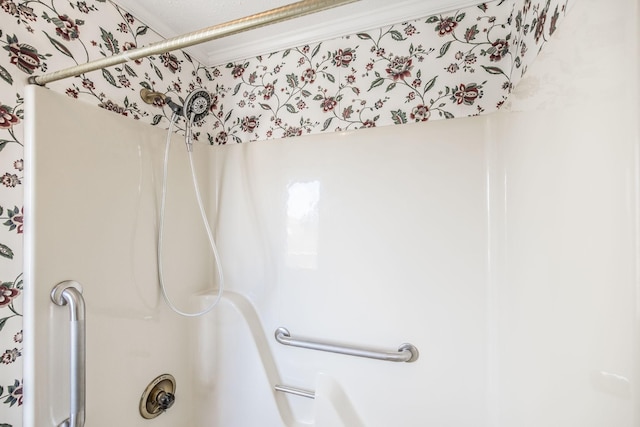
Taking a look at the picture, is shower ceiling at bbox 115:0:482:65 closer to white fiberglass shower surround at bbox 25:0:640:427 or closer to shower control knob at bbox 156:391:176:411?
white fiberglass shower surround at bbox 25:0:640:427

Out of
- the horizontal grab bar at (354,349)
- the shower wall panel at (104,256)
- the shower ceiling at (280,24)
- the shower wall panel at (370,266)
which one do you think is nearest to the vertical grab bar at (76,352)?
the shower wall panel at (104,256)

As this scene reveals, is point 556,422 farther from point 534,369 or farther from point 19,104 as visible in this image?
point 19,104

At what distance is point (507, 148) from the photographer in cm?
93

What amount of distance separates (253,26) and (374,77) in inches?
28.5

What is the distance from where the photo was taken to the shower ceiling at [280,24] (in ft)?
3.62

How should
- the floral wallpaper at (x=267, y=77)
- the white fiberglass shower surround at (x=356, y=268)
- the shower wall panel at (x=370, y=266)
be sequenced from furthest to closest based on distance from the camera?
the shower wall panel at (x=370, y=266) < the floral wallpaper at (x=267, y=77) < the white fiberglass shower surround at (x=356, y=268)

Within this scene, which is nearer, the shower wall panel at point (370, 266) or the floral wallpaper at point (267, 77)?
the floral wallpaper at point (267, 77)

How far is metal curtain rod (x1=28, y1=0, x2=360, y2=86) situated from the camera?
0.53 meters

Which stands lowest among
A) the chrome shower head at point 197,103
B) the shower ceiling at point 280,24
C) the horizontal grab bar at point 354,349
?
the horizontal grab bar at point 354,349

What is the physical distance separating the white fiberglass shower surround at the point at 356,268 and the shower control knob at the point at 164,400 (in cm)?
5

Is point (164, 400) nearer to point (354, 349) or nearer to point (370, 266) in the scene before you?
point (354, 349)

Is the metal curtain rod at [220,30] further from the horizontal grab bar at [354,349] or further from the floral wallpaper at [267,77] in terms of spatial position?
the horizontal grab bar at [354,349]

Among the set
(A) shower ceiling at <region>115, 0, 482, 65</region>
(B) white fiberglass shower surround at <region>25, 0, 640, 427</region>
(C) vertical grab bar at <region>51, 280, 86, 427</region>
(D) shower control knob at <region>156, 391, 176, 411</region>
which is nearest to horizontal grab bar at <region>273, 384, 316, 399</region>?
(B) white fiberglass shower surround at <region>25, 0, 640, 427</region>

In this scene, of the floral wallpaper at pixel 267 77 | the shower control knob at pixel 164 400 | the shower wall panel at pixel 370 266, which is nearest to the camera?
the floral wallpaper at pixel 267 77
